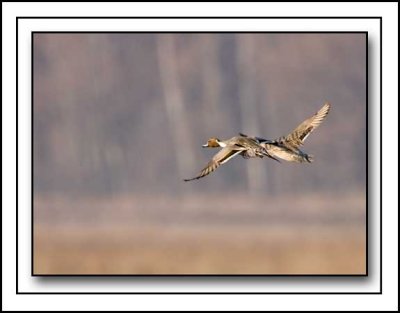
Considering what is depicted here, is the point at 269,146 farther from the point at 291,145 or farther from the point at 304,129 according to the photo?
the point at 304,129

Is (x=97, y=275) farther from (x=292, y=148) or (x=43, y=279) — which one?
(x=292, y=148)

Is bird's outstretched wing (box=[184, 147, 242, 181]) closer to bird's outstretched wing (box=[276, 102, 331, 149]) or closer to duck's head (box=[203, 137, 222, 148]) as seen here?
duck's head (box=[203, 137, 222, 148])

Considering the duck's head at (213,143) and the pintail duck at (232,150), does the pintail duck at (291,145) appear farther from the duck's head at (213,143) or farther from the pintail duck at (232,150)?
the duck's head at (213,143)

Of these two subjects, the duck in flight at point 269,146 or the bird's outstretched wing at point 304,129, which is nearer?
the duck in flight at point 269,146

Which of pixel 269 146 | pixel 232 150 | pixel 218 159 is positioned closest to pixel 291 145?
pixel 269 146

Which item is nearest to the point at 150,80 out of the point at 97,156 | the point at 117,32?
the point at 97,156

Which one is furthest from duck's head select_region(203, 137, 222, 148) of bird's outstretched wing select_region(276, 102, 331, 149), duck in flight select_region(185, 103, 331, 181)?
bird's outstretched wing select_region(276, 102, 331, 149)

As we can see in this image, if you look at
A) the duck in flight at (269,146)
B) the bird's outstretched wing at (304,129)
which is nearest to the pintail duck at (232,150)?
the duck in flight at (269,146)
